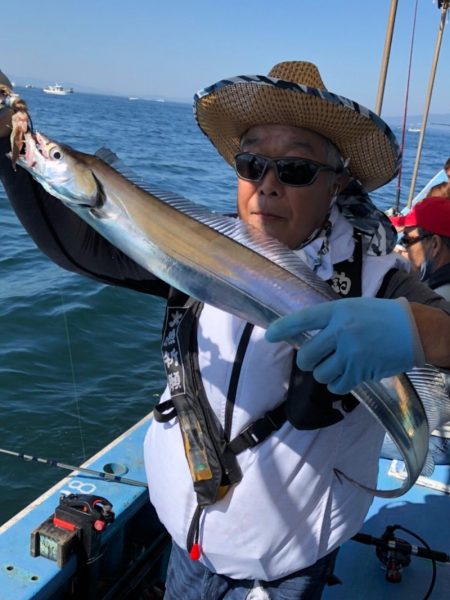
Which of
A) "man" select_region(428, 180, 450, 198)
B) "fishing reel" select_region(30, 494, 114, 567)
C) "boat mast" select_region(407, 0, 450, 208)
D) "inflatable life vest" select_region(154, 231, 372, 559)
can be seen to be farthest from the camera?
"boat mast" select_region(407, 0, 450, 208)

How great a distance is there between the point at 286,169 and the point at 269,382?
2.38 feet

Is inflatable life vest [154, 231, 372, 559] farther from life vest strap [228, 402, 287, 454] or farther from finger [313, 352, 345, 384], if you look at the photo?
finger [313, 352, 345, 384]

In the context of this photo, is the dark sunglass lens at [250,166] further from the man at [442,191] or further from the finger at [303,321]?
the man at [442,191]

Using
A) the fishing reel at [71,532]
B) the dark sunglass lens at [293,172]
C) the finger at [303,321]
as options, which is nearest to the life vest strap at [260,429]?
the finger at [303,321]

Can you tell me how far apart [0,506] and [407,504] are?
10.9 ft

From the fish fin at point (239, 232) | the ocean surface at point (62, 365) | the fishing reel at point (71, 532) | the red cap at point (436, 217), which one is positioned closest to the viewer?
the fish fin at point (239, 232)

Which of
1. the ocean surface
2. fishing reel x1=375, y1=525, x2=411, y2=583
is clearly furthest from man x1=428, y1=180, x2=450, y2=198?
the ocean surface

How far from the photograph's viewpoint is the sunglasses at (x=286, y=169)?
6.56 ft

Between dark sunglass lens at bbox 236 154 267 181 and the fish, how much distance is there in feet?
1.43

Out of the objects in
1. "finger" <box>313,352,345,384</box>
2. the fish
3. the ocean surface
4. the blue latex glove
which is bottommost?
the ocean surface

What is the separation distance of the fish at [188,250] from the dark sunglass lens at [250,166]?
44 cm

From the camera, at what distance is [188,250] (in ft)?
5.31

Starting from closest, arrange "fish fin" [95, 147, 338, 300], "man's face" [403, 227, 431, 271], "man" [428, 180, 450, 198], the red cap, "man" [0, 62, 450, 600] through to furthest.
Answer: "fish fin" [95, 147, 338, 300] → "man" [0, 62, 450, 600] → the red cap → "man's face" [403, 227, 431, 271] → "man" [428, 180, 450, 198]

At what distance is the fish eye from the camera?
1579 mm
